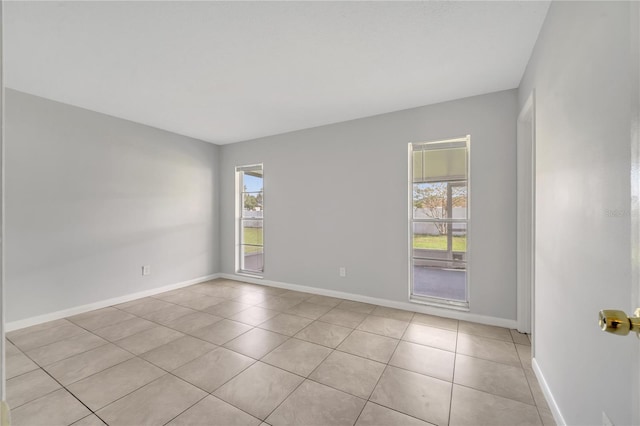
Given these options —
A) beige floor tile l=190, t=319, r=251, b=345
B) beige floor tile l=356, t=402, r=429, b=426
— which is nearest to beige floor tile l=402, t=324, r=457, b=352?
beige floor tile l=356, t=402, r=429, b=426

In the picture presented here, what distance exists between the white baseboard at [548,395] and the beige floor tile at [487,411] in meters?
0.10

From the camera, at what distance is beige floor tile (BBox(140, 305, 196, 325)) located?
10.4ft

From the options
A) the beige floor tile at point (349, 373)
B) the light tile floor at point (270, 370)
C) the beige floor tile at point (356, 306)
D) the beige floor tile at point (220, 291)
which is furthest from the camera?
the beige floor tile at point (220, 291)

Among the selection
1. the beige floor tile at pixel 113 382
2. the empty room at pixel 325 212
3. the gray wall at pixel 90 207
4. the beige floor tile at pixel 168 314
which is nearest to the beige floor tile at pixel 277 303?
the empty room at pixel 325 212

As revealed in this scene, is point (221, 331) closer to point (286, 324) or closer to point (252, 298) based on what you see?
point (286, 324)

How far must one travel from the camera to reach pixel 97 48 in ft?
7.16

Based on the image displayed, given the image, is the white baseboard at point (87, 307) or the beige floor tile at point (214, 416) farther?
the white baseboard at point (87, 307)

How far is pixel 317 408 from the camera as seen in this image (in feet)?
5.74

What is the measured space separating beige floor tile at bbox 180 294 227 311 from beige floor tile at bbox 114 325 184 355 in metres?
0.66

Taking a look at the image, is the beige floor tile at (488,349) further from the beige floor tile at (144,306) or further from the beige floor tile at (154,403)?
the beige floor tile at (144,306)

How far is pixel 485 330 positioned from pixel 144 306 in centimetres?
425

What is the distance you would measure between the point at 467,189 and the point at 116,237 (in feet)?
15.4

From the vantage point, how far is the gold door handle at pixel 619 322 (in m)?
0.59

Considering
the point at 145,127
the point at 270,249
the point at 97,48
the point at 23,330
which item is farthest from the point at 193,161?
the point at 23,330
